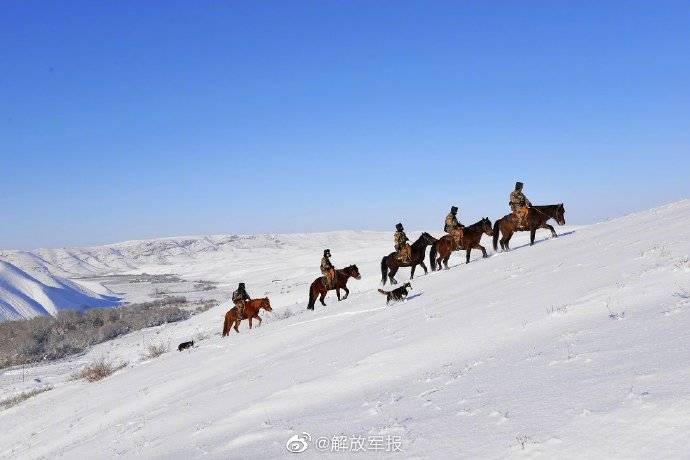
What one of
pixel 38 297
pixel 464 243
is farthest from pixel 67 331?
pixel 464 243

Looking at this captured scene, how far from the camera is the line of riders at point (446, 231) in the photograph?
18562 millimetres

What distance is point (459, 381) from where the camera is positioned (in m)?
5.41

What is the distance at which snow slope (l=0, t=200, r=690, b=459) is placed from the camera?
12.4 feet

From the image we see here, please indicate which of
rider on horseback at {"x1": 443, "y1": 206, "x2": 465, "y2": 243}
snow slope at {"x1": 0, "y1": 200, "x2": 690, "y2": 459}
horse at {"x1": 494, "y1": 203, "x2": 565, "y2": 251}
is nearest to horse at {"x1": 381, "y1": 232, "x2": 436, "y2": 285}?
rider on horseback at {"x1": 443, "y1": 206, "x2": 465, "y2": 243}

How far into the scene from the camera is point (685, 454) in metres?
2.93

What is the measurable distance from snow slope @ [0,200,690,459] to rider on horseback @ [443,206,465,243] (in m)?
5.92

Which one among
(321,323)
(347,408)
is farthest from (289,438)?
(321,323)

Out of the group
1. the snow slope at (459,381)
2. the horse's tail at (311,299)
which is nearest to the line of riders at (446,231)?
the horse's tail at (311,299)

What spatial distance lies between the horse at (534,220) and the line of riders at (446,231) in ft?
0.68

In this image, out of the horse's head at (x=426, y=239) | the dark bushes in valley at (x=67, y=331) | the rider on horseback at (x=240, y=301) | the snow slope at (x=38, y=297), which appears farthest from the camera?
the snow slope at (x=38, y=297)

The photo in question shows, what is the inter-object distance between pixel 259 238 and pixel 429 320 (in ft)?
617

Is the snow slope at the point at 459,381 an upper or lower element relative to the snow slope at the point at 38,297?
lower

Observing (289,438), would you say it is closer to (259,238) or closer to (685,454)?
(685,454)

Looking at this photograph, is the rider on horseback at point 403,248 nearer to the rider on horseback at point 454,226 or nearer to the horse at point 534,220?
the rider on horseback at point 454,226
